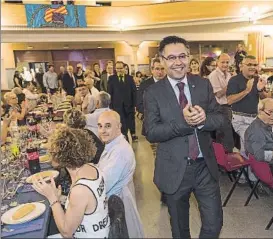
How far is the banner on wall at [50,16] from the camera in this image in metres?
7.35

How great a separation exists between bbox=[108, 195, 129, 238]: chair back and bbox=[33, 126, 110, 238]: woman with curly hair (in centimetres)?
2

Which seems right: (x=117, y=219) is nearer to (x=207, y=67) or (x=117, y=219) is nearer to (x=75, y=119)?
(x=75, y=119)

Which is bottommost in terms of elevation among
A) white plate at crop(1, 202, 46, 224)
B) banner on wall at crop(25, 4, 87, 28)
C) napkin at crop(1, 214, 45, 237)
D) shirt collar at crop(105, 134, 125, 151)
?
white plate at crop(1, 202, 46, 224)

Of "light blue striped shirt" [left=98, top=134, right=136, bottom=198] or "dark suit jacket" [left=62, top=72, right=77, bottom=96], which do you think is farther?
"dark suit jacket" [left=62, top=72, right=77, bottom=96]

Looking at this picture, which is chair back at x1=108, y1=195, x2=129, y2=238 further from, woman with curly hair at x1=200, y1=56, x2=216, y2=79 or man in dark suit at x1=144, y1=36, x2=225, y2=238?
woman with curly hair at x1=200, y1=56, x2=216, y2=79

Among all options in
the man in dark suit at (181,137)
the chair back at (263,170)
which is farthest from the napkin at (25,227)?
the chair back at (263,170)

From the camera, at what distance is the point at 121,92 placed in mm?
4301

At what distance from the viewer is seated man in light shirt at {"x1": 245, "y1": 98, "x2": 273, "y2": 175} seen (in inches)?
82.3

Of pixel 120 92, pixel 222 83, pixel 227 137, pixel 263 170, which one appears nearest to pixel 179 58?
pixel 263 170

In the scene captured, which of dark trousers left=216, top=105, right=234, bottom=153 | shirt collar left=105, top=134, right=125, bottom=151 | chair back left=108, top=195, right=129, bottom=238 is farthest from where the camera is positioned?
dark trousers left=216, top=105, right=234, bottom=153

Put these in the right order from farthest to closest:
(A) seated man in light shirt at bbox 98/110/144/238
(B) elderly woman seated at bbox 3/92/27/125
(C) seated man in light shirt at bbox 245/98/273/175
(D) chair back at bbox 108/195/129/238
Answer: (B) elderly woman seated at bbox 3/92/27/125 → (C) seated man in light shirt at bbox 245/98/273/175 → (A) seated man in light shirt at bbox 98/110/144/238 → (D) chair back at bbox 108/195/129/238

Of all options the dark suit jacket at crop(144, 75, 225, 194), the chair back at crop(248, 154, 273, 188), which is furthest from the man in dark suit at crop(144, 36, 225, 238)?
the chair back at crop(248, 154, 273, 188)

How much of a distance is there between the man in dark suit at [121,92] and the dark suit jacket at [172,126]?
300 cm

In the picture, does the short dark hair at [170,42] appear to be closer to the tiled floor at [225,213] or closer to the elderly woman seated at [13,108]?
Answer: the tiled floor at [225,213]
